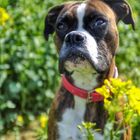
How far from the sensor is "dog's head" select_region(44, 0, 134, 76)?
379cm

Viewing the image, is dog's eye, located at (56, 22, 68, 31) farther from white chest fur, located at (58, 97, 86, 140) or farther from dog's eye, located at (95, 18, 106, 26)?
white chest fur, located at (58, 97, 86, 140)

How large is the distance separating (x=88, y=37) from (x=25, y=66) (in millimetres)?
2081

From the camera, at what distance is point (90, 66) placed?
385cm

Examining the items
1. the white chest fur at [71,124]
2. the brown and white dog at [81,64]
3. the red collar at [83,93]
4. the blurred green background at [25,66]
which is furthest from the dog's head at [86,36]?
the blurred green background at [25,66]

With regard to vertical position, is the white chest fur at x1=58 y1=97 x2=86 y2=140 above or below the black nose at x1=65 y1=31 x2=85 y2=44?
below

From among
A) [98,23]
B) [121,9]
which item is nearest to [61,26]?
[98,23]

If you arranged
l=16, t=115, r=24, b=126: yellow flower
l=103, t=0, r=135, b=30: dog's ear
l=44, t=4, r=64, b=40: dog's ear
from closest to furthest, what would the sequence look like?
l=103, t=0, r=135, b=30: dog's ear, l=44, t=4, r=64, b=40: dog's ear, l=16, t=115, r=24, b=126: yellow flower

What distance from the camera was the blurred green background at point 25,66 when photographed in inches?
227

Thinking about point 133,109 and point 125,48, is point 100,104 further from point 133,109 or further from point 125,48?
point 125,48

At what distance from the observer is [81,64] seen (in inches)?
150

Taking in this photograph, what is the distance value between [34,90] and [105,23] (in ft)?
7.25

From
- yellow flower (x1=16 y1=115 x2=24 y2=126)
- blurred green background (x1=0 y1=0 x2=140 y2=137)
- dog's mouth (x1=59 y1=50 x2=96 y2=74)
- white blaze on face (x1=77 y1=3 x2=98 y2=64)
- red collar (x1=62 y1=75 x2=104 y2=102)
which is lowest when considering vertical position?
yellow flower (x1=16 y1=115 x2=24 y2=126)

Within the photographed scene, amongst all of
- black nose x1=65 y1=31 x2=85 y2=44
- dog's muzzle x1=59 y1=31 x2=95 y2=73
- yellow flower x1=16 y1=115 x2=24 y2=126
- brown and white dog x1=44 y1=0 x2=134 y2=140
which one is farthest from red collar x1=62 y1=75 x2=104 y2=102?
yellow flower x1=16 y1=115 x2=24 y2=126

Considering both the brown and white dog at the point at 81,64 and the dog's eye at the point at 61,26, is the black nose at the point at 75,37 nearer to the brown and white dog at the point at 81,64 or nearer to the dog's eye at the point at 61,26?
the brown and white dog at the point at 81,64
